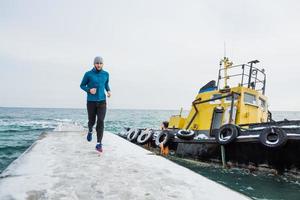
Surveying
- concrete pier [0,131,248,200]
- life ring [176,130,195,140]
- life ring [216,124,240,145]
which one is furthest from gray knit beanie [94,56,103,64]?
life ring [176,130,195,140]

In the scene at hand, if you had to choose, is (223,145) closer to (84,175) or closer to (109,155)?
(109,155)

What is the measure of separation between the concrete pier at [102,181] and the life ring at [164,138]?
25.1ft

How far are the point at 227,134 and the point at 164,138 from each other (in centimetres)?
339

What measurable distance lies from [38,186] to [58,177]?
35 centimetres

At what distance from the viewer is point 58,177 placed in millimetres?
2771

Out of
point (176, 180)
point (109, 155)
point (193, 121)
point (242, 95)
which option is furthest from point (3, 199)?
point (193, 121)

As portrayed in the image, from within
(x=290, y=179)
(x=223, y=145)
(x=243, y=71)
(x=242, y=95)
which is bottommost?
(x=290, y=179)

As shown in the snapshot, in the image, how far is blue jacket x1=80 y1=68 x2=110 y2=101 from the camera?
15.7 ft

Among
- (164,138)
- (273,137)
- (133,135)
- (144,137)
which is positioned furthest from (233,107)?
(133,135)

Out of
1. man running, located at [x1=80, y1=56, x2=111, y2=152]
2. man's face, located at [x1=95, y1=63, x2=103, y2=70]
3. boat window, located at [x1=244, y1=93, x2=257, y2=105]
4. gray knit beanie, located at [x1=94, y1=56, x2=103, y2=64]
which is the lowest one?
man running, located at [x1=80, y1=56, x2=111, y2=152]

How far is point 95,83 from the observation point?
477cm

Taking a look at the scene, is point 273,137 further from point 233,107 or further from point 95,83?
point 95,83

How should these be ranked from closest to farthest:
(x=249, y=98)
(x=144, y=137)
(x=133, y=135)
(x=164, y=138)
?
1. (x=249, y=98)
2. (x=164, y=138)
3. (x=144, y=137)
4. (x=133, y=135)

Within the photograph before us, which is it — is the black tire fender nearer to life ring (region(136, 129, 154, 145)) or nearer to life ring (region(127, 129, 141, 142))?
life ring (region(136, 129, 154, 145))
